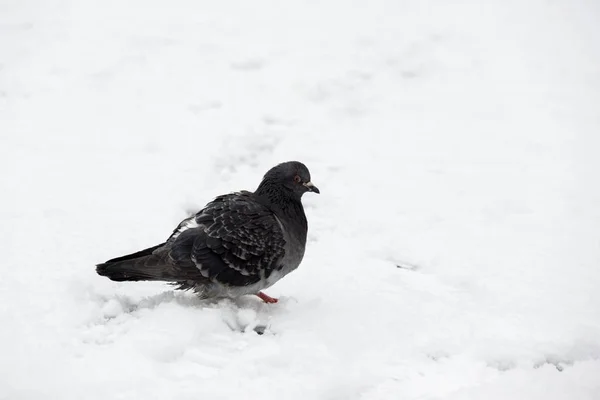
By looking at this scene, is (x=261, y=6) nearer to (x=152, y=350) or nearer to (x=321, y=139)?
(x=321, y=139)

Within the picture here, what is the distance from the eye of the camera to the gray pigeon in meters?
5.25

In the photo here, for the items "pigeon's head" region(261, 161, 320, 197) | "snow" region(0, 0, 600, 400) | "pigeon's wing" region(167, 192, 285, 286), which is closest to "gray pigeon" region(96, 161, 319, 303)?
"pigeon's wing" region(167, 192, 285, 286)

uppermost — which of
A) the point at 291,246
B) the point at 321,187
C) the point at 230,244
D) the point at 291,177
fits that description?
the point at 291,177

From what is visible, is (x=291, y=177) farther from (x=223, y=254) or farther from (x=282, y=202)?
(x=223, y=254)

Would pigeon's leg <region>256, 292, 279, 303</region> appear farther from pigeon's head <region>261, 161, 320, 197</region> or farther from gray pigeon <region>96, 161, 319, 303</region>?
pigeon's head <region>261, 161, 320, 197</region>

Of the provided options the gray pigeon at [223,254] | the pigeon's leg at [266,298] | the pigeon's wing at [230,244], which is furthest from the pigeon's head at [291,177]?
the pigeon's leg at [266,298]

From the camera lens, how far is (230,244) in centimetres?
537

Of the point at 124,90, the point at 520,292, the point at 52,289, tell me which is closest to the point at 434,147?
the point at 520,292

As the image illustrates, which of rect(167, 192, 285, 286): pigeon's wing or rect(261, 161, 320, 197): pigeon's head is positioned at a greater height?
rect(261, 161, 320, 197): pigeon's head

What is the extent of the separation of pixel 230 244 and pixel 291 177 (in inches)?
35.8

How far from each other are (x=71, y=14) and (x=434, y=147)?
620cm

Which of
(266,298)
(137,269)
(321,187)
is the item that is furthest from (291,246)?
(321,187)

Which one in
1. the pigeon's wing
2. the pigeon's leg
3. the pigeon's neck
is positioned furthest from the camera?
the pigeon's neck

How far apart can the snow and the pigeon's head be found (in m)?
0.84
